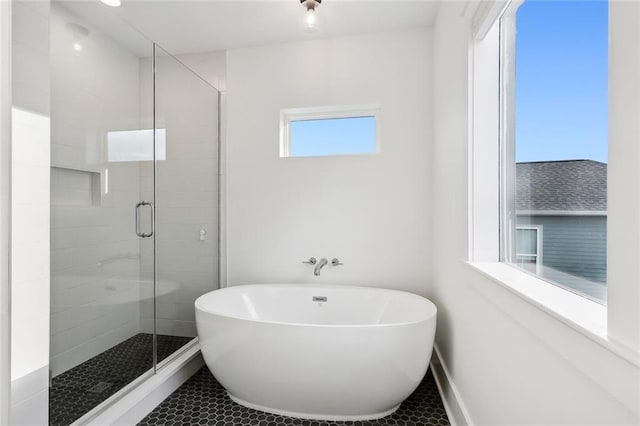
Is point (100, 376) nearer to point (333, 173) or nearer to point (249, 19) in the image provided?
point (333, 173)

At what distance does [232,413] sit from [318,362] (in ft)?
2.03

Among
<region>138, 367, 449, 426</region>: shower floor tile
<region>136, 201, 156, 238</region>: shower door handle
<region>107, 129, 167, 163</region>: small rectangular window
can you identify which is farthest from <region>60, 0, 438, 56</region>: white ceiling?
<region>138, 367, 449, 426</region>: shower floor tile

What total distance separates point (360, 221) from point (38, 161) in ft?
6.22

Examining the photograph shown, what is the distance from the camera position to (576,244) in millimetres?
882

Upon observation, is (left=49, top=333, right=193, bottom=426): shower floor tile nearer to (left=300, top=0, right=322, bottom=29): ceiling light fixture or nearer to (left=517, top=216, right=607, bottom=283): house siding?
(left=517, top=216, right=607, bottom=283): house siding

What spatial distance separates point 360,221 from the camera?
2.46 meters

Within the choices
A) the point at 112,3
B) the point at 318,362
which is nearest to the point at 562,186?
the point at 318,362

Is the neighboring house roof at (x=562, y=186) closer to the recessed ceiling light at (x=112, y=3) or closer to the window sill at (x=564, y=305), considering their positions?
the window sill at (x=564, y=305)

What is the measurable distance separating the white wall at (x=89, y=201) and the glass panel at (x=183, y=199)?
0.18 meters

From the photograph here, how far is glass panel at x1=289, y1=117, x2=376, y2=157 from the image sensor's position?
99.9 inches

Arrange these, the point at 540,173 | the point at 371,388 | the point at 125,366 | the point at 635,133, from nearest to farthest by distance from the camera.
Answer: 1. the point at 635,133
2. the point at 540,173
3. the point at 371,388
4. the point at 125,366

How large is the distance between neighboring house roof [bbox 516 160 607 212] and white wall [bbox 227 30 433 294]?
1195 millimetres

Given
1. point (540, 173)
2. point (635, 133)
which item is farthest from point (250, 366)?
point (635, 133)

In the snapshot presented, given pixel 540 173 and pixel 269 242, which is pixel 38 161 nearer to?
pixel 269 242
